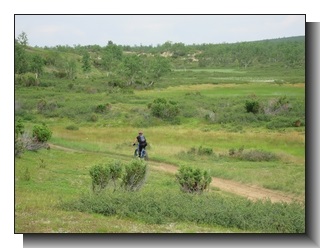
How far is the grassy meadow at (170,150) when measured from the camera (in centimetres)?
991

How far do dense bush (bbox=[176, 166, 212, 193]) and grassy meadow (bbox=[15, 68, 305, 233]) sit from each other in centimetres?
15

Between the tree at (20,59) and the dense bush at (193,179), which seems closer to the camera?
the tree at (20,59)

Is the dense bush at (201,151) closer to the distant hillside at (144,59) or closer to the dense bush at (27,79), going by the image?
the distant hillside at (144,59)

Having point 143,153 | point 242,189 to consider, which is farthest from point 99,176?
point 242,189

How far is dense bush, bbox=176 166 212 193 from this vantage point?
10.5 m

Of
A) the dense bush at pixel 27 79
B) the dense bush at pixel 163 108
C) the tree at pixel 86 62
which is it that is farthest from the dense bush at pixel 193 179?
the dense bush at pixel 27 79

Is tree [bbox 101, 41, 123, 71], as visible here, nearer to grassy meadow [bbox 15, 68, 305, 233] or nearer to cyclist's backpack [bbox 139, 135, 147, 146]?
grassy meadow [bbox 15, 68, 305, 233]

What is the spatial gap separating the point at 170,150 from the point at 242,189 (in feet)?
5.18

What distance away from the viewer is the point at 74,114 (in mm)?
11000

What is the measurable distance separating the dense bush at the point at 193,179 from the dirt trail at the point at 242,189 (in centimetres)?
19

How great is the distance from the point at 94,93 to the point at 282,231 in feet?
14.4

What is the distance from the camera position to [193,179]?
10.5 metres
